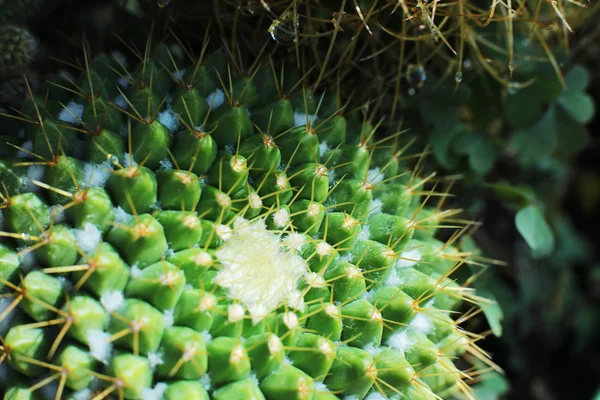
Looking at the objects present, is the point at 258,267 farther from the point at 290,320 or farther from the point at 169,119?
the point at 169,119

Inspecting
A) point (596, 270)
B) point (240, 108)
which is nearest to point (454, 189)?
point (240, 108)

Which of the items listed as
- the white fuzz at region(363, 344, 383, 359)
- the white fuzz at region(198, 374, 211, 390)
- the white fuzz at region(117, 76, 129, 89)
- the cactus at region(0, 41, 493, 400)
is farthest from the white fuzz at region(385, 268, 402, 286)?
the white fuzz at region(117, 76, 129, 89)

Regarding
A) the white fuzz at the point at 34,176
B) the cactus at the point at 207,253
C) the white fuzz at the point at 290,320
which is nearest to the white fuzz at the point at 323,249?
the cactus at the point at 207,253

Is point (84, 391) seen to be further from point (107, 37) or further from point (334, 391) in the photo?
point (107, 37)

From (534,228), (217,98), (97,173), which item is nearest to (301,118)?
(217,98)

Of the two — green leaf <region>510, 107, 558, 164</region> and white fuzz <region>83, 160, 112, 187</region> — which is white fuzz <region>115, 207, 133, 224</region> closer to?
white fuzz <region>83, 160, 112, 187</region>

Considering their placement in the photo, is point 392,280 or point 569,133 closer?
point 392,280
